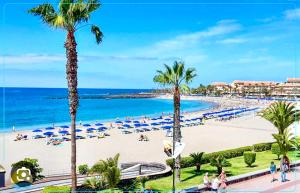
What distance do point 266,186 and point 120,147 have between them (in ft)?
70.5

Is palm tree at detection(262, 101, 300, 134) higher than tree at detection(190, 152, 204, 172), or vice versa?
palm tree at detection(262, 101, 300, 134)

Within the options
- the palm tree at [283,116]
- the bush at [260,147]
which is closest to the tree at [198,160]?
the palm tree at [283,116]

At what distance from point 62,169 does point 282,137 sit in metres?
13.2

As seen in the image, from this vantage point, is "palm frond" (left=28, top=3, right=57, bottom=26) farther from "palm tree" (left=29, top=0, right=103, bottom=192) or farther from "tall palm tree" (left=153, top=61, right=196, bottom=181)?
"tall palm tree" (left=153, top=61, right=196, bottom=181)

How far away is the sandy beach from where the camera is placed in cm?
3080

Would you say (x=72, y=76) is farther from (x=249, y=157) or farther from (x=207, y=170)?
(x=249, y=157)

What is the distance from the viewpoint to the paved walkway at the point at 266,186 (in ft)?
53.1

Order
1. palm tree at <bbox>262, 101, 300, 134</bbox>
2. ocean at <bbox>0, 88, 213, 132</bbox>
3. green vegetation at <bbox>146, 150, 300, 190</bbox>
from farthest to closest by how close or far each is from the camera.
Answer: ocean at <bbox>0, 88, 213, 132</bbox>, palm tree at <bbox>262, 101, 300, 134</bbox>, green vegetation at <bbox>146, 150, 300, 190</bbox>

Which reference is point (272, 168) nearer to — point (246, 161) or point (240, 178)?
point (240, 178)

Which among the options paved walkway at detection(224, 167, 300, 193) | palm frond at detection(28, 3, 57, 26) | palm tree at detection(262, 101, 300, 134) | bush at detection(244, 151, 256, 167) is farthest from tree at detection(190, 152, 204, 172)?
palm frond at detection(28, 3, 57, 26)

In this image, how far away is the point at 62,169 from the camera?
2720cm

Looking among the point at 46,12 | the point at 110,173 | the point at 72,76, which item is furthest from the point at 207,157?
the point at 46,12

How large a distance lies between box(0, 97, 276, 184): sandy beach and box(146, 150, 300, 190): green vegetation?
236 inches

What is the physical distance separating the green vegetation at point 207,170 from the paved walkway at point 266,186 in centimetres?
238
